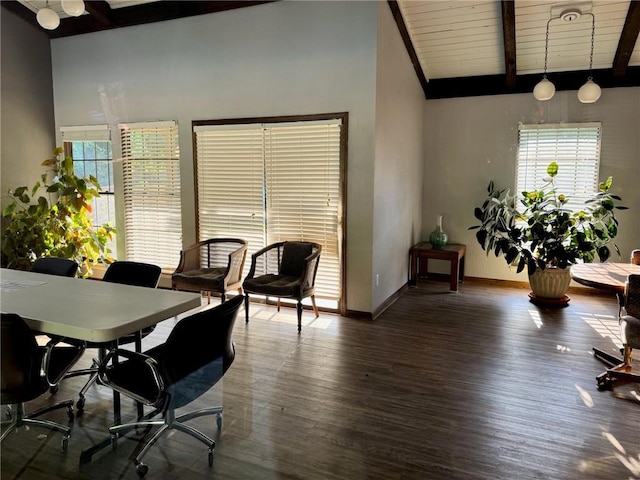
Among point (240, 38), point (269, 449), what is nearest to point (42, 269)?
point (269, 449)

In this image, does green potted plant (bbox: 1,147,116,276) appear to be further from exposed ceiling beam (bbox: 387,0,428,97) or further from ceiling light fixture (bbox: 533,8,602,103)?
ceiling light fixture (bbox: 533,8,602,103)

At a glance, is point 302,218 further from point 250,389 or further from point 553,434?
point 553,434

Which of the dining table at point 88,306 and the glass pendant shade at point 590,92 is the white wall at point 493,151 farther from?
the dining table at point 88,306

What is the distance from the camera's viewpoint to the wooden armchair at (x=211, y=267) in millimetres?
4625

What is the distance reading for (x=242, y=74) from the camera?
498 centimetres

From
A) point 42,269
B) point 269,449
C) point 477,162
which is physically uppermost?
point 477,162

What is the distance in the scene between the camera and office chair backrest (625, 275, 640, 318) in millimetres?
2959

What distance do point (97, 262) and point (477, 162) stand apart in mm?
5246

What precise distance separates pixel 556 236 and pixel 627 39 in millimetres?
2128

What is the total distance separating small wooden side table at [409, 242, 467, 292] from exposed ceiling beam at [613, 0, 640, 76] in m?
2.70

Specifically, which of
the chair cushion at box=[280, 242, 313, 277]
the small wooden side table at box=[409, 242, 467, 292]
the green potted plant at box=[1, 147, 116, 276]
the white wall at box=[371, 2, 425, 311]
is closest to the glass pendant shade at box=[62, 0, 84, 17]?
the green potted plant at box=[1, 147, 116, 276]

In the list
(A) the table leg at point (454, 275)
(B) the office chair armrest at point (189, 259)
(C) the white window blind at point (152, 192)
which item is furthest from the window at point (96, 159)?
(A) the table leg at point (454, 275)

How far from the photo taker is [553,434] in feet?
8.57

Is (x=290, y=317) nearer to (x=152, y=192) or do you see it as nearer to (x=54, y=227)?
(x=152, y=192)
